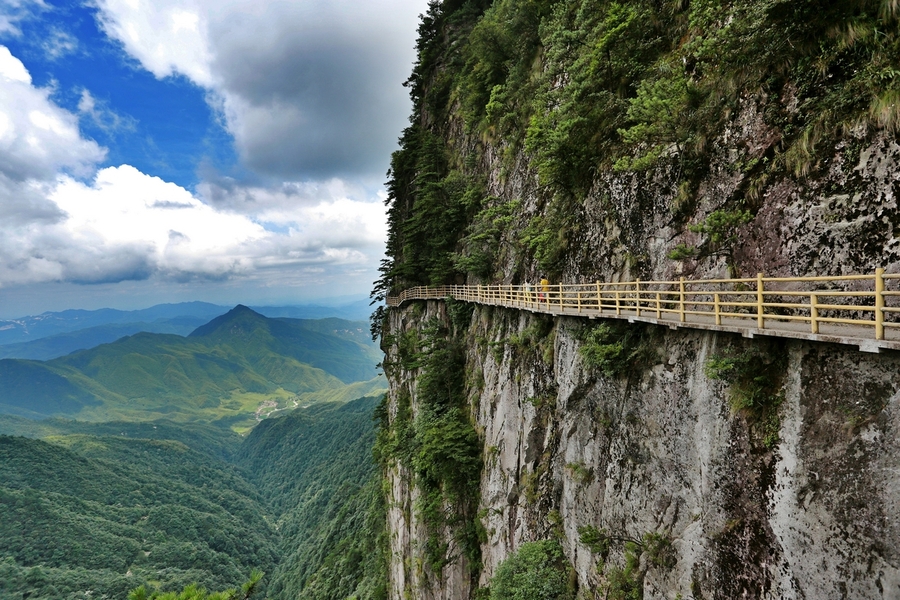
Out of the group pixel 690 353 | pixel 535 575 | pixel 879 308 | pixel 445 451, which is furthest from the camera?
pixel 445 451

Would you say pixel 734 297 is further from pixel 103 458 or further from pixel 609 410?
pixel 103 458

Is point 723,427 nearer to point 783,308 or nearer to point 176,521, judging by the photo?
point 783,308

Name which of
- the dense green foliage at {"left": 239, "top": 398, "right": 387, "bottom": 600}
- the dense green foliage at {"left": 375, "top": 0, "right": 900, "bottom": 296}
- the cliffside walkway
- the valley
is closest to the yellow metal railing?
the cliffside walkway

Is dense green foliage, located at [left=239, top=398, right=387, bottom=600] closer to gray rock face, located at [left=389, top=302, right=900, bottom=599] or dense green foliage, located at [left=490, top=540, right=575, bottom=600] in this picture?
dense green foliage, located at [left=490, top=540, right=575, bottom=600]

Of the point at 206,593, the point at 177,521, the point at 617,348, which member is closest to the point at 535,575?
the point at 617,348

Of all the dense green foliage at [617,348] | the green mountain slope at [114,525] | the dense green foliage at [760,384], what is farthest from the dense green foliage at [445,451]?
the green mountain slope at [114,525]

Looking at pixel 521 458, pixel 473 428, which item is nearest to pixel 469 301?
pixel 473 428

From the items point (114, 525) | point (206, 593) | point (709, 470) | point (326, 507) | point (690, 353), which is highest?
point (690, 353)

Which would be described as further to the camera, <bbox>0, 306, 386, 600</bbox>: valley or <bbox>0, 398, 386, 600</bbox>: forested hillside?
<bbox>0, 306, 386, 600</bbox>: valley
